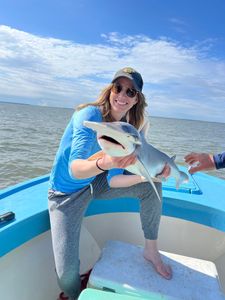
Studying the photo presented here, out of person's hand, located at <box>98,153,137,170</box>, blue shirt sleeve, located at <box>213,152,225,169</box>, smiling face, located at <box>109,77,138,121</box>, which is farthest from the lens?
blue shirt sleeve, located at <box>213,152,225,169</box>

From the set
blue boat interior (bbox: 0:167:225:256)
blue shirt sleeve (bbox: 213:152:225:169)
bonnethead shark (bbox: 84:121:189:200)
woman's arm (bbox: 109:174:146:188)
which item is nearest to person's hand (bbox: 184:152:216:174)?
blue shirt sleeve (bbox: 213:152:225:169)

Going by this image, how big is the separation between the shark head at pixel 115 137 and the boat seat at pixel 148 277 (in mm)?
968

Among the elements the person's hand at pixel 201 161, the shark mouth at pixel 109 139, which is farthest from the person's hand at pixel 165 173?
the person's hand at pixel 201 161

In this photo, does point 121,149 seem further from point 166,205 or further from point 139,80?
point 166,205

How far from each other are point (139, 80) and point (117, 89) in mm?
171

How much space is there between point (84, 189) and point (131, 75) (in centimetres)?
88

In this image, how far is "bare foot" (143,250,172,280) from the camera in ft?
6.45

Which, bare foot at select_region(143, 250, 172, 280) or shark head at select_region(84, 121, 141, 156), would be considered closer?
shark head at select_region(84, 121, 141, 156)

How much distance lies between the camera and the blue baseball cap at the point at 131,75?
81.3 inches

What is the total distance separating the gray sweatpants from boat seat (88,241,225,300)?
183mm

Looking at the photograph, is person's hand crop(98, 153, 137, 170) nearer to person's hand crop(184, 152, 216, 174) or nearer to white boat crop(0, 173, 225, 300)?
white boat crop(0, 173, 225, 300)

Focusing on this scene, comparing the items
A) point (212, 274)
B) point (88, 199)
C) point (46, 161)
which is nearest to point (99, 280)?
point (88, 199)

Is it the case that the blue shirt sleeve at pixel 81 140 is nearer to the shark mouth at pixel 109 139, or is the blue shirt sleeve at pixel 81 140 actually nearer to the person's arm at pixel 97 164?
the person's arm at pixel 97 164

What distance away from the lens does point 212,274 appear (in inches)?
80.7
